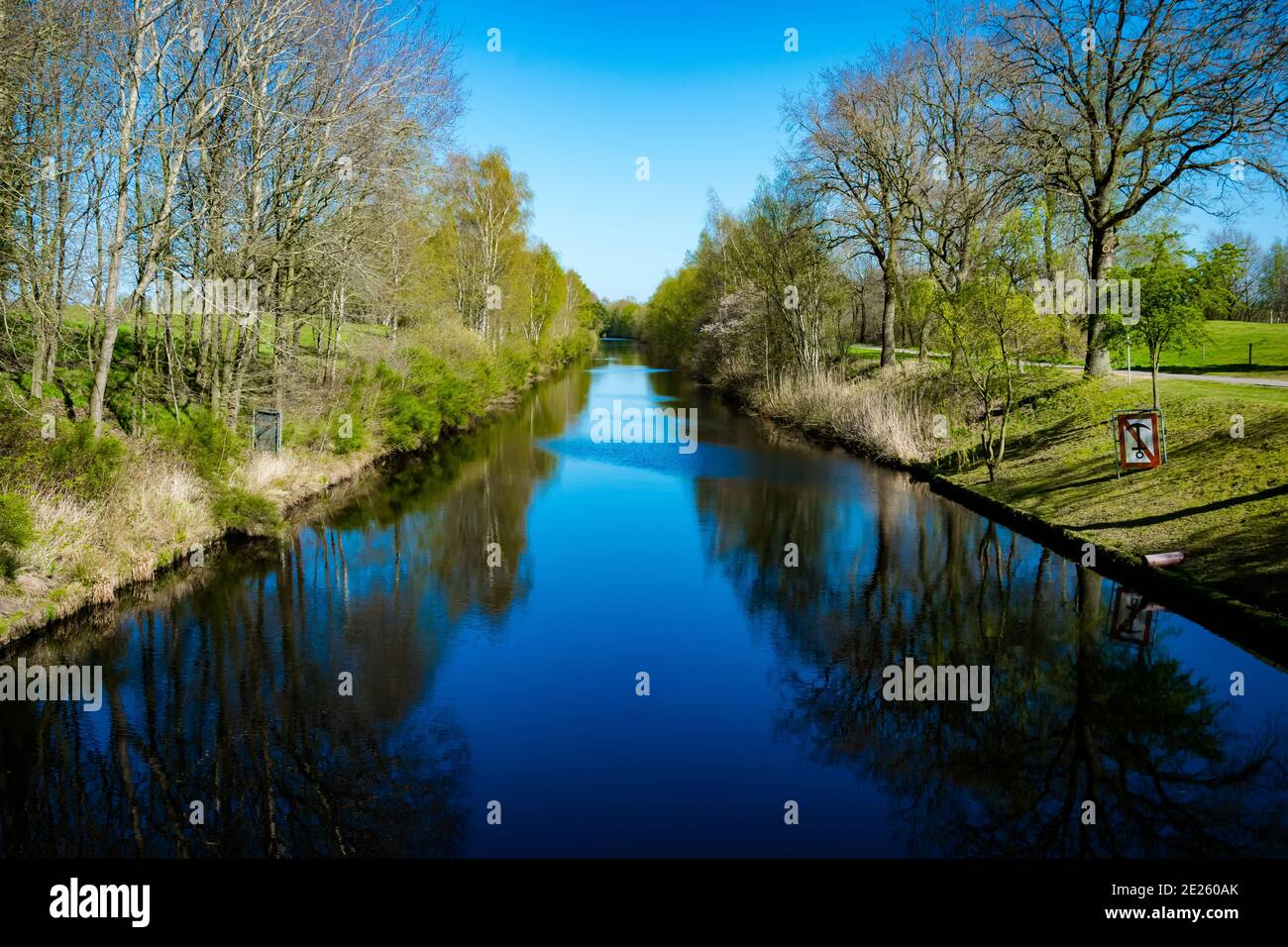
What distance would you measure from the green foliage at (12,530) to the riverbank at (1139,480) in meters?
14.1

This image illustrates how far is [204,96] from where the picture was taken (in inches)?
630

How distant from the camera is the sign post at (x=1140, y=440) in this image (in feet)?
52.1

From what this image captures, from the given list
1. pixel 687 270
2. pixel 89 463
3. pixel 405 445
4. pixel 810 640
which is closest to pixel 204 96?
pixel 89 463

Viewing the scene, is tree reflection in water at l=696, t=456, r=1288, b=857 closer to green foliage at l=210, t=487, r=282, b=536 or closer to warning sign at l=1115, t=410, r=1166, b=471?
warning sign at l=1115, t=410, r=1166, b=471

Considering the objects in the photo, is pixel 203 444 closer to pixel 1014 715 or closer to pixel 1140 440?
pixel 1014 715

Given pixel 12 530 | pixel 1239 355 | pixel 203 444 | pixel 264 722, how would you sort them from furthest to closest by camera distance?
1. pixel 1239 355
2. pixel 203 444
3. pixel 12 530
4. pixel 264 722

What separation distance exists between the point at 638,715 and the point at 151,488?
9202 mm

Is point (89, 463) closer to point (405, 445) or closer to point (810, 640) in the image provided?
point (810, 640)

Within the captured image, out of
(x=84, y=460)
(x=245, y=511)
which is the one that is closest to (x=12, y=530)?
(x=84, y=460)

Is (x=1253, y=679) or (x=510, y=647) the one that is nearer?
(x=1253, y=679)

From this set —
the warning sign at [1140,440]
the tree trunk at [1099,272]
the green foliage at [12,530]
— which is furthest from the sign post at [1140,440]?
the green foliage at [12,530]

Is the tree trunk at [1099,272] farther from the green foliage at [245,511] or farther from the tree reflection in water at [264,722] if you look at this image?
the green foliage at [245,511]

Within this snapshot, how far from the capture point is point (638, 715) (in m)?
8.82
